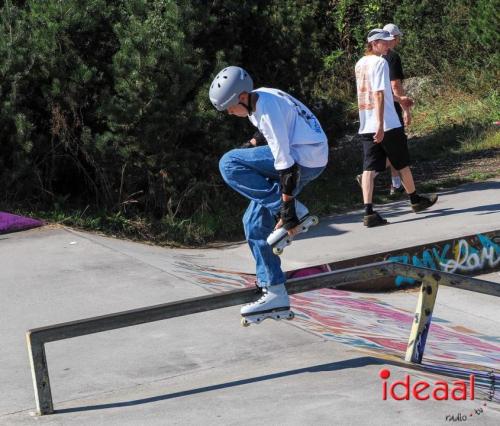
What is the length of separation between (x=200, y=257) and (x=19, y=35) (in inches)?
108

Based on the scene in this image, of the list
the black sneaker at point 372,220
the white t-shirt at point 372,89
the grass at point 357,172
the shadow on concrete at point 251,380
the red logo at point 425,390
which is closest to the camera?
the red logo at point 425,390

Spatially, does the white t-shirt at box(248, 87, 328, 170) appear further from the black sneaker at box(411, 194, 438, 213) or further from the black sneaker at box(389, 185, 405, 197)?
the black sneaker at box(389, 185, 405, 197)

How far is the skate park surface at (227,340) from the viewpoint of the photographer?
4449 mm

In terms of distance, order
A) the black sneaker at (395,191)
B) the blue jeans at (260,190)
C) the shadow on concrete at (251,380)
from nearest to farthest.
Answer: the shadow on concrete at (251,380) → the blue jeans at (260,190) → the black sneaker at (395,191)

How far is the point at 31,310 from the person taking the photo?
6316mm

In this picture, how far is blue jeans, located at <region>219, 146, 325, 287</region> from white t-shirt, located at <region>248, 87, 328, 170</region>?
110 millimetres

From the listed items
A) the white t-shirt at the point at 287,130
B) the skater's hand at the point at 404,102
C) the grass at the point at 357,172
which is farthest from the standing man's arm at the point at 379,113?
the white t-shirt at the point at 287,130

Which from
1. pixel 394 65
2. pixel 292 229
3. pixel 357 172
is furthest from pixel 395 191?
pixel 292 229

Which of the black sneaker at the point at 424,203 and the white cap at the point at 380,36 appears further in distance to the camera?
the black sneaker at the point at 424,203

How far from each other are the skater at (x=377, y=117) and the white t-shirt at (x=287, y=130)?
10.2ft

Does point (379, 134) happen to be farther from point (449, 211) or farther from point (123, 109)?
point (123, 109)

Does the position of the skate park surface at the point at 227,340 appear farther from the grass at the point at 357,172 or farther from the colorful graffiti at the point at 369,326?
the grass at the point at 357,172

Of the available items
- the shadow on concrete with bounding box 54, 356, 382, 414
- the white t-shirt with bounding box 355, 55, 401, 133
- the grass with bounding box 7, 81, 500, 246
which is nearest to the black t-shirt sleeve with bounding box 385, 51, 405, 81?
the white t-shirt with bounding box 355, 55, 401, 133

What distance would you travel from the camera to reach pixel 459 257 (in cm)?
809
